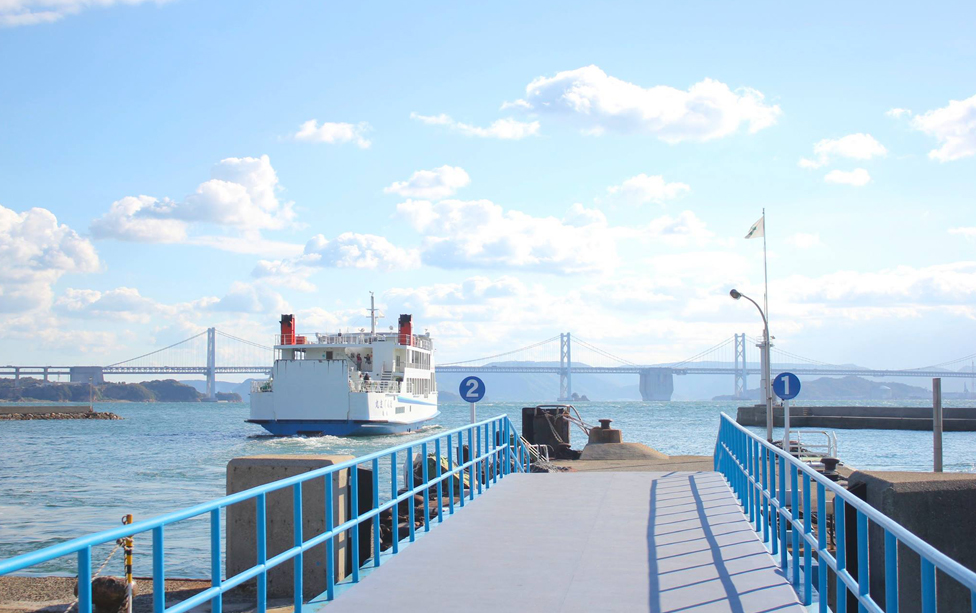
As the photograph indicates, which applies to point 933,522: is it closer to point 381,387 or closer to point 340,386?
point 340,386

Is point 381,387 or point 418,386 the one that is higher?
point 381,387

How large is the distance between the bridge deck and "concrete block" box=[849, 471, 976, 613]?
87 centimetres

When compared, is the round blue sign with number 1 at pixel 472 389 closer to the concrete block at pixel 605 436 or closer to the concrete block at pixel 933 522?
the concrete block at pixel 933 522

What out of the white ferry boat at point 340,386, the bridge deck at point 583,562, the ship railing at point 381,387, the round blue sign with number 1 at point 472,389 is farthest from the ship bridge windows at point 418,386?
the bridge deck at point 583,562

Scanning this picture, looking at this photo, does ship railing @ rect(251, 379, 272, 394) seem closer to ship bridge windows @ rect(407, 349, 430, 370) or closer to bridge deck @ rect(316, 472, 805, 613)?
ship bridge windows @ rect(407, 349, 430, 370)

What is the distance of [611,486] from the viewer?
13.0 metres

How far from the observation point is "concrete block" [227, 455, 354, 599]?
7.93m

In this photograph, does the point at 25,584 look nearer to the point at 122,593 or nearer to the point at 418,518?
the point at 122,593

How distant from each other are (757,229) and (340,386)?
25032 mm

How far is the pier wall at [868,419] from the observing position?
61.1 meters

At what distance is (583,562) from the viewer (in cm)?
754

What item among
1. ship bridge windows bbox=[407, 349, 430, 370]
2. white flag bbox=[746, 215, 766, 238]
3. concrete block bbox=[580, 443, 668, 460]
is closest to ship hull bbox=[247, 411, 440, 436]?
ship bridge windows bbox=[407, 349, 430, 370]

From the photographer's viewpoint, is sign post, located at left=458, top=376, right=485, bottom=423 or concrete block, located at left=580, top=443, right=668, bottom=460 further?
concrete block, located at left=580, top=443, right=668, bottom=460

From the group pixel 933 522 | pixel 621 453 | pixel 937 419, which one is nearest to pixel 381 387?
pixel 621 453
